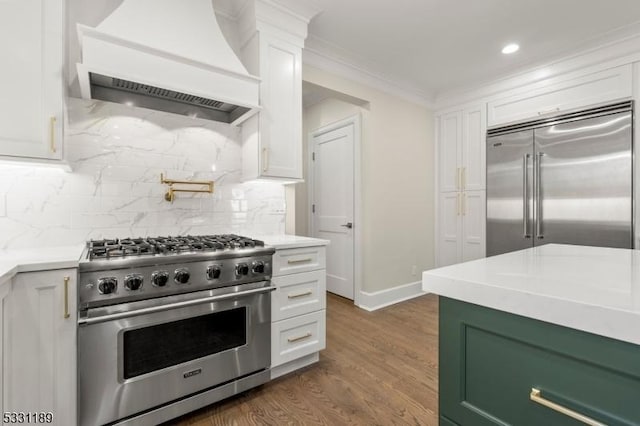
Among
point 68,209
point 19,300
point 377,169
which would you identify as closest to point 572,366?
point 19,300

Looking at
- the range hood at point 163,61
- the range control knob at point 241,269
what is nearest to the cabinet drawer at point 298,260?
the range control knob at point 241,269

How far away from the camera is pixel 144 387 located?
157cm

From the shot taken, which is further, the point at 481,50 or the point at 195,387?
the point at 481,50

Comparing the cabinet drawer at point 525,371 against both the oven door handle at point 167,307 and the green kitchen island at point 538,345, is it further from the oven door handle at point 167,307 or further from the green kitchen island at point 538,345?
the oven door handle at point 167,307

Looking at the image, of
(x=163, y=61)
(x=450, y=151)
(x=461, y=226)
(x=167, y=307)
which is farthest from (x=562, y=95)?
(x=167, y=307)

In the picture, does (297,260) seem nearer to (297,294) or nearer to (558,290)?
(297,294)

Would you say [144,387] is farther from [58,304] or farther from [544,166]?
[544,166]

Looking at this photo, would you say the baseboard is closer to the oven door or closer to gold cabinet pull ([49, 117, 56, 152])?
the oven door

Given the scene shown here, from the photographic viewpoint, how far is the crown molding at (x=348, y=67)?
9.89ft

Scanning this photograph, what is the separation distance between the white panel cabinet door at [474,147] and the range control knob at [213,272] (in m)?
3.40

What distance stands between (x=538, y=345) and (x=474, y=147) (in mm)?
3722

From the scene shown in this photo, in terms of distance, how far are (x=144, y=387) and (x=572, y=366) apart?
5.93 feet

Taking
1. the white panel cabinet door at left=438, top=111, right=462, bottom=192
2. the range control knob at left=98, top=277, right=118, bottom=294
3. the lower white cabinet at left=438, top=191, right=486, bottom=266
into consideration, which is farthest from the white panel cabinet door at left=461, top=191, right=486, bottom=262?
the range control knob at left=98, top=277, right=118, bottom=294

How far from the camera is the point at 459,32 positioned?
2848 millimetres
